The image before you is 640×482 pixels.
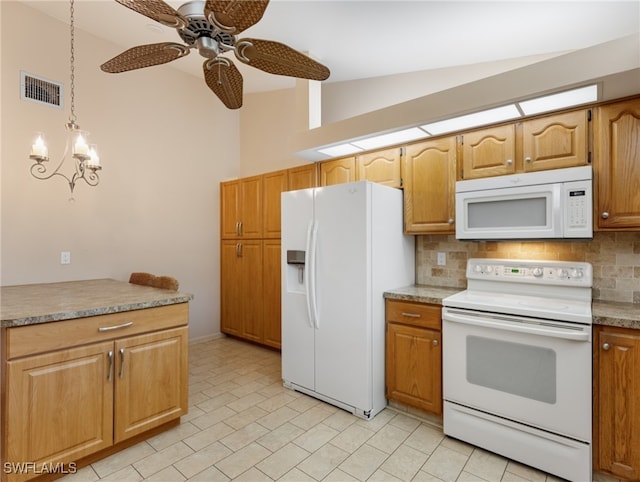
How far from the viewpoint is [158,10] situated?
136cm

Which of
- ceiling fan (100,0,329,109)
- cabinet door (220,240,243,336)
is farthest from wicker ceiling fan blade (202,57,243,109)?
cabinet door (220,240,243,336)

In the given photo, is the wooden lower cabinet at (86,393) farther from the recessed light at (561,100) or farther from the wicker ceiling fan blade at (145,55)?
the recessed light at (561,100)

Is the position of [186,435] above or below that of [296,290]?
below

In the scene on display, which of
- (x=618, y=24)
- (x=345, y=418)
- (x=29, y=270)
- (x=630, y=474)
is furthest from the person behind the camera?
(x=29, y=270)

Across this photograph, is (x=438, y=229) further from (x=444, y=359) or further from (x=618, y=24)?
(x=618, y=24)

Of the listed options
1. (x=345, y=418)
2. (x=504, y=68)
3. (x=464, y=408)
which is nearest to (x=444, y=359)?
(x=464, y=408)

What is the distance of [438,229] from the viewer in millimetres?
2602

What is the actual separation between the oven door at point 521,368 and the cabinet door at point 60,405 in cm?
214

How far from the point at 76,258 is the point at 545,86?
3.94 meters

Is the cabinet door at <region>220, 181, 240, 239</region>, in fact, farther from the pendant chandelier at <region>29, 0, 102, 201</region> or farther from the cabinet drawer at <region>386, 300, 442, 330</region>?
the cabinet drawer at <region>386, 300, 442, 330</region>

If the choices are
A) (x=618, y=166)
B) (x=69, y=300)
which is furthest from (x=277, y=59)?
(x=618, y=166)

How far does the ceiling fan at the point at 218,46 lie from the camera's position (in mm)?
1327

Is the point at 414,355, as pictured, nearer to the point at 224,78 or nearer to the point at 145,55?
the point at 224,78

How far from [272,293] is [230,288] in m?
0.82
